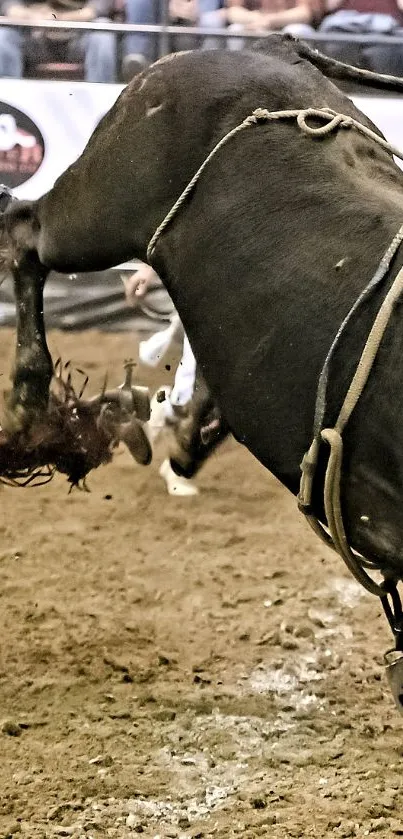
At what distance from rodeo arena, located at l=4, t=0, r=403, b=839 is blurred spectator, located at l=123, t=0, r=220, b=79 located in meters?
1.72

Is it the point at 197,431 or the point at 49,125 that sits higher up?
the point at 49,125

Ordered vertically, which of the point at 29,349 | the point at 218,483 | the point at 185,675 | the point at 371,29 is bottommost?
the point at 218,483

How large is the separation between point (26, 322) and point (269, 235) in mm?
1029

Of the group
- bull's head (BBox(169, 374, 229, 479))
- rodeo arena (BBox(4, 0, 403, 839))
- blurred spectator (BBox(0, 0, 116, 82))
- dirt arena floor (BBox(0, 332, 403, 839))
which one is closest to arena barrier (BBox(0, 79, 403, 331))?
blurred spectator (BBox(0, 0, 116, 82))

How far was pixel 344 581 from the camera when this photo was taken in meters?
3.45

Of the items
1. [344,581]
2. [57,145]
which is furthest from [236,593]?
[57,145]

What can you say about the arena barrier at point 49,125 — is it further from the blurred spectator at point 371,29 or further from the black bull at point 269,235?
the black bull at point 269,235

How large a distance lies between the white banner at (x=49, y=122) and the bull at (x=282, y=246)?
297 centimetres

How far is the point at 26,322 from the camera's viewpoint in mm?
2617

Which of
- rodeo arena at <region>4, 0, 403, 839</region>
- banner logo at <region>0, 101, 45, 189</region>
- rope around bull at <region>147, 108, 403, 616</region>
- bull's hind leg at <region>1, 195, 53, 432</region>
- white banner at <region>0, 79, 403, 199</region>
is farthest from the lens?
banner logo at <region>0, 101, 45, 189</region>

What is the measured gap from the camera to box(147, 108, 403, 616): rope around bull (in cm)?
157

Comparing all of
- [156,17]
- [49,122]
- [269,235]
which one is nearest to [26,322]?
[269,235]

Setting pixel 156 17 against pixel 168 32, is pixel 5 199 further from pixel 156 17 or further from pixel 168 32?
pixel 156 17

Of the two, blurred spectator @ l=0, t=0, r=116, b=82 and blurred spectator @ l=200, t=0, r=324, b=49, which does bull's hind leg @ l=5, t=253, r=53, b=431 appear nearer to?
blurred spectator @ l=0, t=0, r=116, b=82
